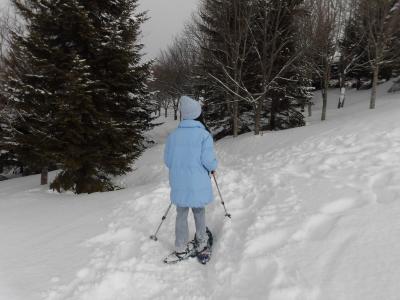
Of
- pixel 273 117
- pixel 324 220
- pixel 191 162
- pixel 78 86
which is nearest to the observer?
pixel 324 220

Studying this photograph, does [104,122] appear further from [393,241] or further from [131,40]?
[393,241]

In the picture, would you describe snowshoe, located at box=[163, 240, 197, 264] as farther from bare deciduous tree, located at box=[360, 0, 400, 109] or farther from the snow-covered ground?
bare deciduous tree, located at box=[360, 0, 400, 109]

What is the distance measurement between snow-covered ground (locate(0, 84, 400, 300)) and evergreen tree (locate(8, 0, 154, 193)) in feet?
10.5

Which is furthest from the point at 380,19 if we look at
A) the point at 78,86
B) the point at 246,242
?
the point at 246,242

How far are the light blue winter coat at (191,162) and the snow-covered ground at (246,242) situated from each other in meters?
0.85

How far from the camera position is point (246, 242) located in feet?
13.8

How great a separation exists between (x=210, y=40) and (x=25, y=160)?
35.2 ft

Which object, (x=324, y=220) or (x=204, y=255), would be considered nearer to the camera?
(x=324, y=220)

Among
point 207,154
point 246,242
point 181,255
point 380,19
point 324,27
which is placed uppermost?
point 380,19

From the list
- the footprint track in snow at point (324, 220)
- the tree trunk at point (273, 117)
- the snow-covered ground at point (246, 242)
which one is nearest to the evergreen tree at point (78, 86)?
the snow-covered ground at point (246, 242)

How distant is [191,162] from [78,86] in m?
6.20

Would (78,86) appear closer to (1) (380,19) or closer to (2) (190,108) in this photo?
(2) (190,108)

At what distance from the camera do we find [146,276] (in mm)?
4094

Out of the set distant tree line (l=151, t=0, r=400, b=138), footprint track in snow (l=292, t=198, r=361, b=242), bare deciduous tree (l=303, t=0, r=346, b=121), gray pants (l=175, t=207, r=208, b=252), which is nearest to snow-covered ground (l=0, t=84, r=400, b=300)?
footprint track in snow (l=292, t=198, r=361, b=242)
